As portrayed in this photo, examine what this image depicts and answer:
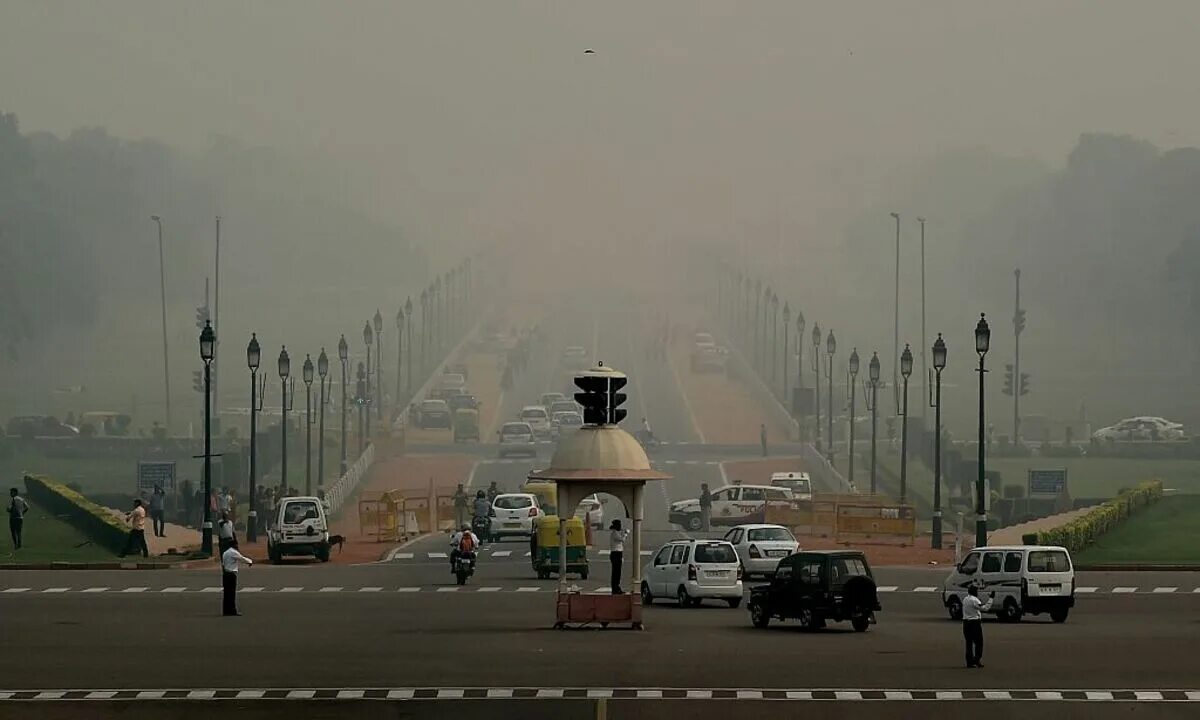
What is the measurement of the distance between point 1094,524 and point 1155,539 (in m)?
3.24

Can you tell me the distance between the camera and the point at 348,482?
332ft

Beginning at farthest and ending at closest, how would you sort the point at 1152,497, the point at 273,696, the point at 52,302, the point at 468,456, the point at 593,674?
the point at 52,302 < the point at 468,456 < the point at 1152,497 < the point at 593,674 < the point at 273,696

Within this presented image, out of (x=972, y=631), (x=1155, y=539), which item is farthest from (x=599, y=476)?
(x=1155, y=539)

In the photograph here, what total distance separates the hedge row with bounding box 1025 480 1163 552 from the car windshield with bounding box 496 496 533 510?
16.2m

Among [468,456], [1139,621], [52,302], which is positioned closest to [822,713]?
[1139,621]

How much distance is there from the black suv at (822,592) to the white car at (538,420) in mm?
83951

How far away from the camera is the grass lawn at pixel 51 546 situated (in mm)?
62969

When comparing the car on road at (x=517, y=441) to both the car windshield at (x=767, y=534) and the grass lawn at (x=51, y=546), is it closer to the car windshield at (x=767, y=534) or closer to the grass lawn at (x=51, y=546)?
the grass lawn at (x=51, y=546)

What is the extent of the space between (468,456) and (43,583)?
68.1 metres

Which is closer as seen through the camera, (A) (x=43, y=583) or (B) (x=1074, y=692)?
(B) (x=1074, y=692)

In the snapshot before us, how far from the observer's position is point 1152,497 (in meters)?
82.9

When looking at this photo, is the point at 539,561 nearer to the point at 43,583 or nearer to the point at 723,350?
the point at 43,583

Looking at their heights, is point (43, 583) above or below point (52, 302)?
below

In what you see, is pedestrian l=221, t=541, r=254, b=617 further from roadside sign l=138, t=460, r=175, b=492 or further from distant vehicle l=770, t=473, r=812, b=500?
distant vehicle l=770, t=473, r=812, b=500
